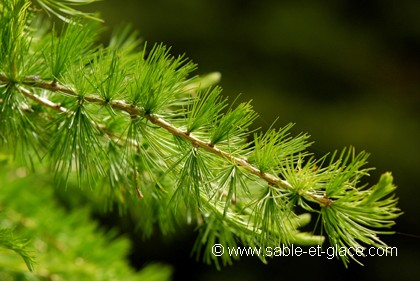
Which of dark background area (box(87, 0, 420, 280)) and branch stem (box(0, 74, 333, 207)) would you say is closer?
branch stem (box(0, 74, 333, 207))

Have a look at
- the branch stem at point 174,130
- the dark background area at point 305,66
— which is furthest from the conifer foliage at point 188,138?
the dark background area at point 305,66

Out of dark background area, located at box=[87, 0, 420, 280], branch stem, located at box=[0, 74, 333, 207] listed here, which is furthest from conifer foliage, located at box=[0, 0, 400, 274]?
dark background area, located at box=[87, 0, 420, 280]

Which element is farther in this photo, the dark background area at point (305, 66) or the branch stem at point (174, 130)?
the dark background area at point (305, 66)

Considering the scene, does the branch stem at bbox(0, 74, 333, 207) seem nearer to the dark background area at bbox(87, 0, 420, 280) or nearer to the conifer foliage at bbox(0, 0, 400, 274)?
Answer: the conifer foliage at bbox(0, 0, 400, 274)

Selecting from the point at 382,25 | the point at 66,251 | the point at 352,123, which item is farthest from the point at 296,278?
the point at 66,251

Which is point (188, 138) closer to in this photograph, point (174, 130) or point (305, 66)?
point (174, 130)

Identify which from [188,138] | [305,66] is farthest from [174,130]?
[305,66]

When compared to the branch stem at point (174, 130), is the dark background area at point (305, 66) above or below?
above

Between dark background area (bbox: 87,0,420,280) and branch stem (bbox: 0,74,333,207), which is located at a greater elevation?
dark background area (bbox: 87,0,420,280)

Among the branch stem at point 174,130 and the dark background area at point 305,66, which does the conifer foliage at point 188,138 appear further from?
the dark background area at point 305,66
